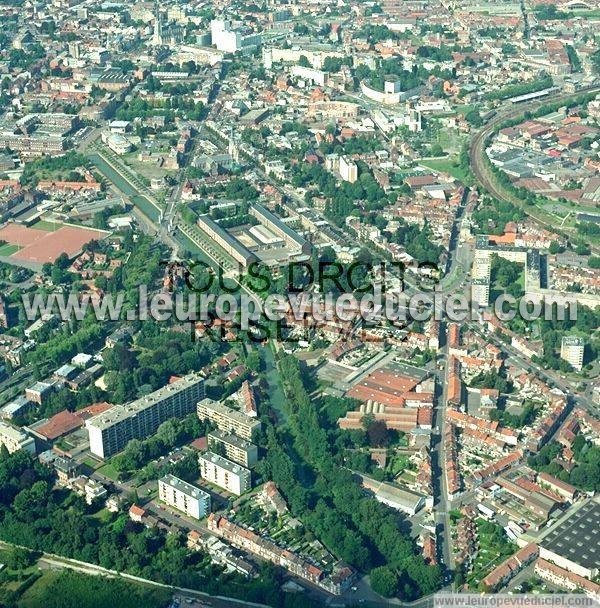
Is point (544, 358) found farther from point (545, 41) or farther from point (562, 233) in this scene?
point (545, 41)

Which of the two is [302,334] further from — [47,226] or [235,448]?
[47,226]

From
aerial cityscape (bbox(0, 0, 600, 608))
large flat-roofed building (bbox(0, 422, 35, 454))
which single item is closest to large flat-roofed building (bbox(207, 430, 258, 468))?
aerial cityscape (bbox(0, 0, 600, 608))

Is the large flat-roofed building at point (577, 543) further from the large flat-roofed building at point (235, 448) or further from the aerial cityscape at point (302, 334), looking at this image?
the large flat-roofed building at point (235, 448)

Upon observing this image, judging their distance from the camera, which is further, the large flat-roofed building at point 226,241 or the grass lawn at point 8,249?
the grass lawn at point 8,249

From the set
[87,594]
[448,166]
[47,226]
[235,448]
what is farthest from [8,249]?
[87,594]

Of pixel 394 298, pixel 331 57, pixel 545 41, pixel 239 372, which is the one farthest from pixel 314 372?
pixel 545 41

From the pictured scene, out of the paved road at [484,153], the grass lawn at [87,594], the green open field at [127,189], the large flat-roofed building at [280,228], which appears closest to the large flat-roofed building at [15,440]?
the grass lawn at [87,594]
